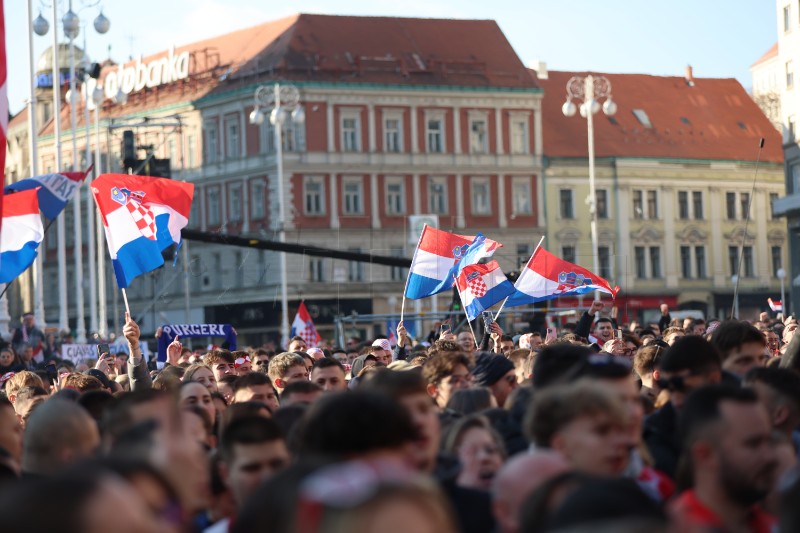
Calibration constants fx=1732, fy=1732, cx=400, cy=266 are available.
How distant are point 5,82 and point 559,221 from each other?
71168 millimetres

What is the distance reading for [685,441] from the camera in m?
6.32

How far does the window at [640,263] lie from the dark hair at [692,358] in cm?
7619

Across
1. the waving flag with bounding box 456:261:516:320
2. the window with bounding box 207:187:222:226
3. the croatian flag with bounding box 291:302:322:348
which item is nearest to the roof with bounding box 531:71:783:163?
the window with bounding box 207:187:222:226

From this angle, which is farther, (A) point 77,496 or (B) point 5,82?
(B) point 5,82

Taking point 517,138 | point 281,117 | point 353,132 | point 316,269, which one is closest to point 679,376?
point 281,117

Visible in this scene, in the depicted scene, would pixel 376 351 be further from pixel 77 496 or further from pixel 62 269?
pixel 62 269

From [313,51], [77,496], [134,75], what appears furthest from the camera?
[134,75]

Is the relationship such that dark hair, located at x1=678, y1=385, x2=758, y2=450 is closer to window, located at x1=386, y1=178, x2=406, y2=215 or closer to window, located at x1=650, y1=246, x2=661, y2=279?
window, located at x1=386, y1=178, x2=406, y2=215

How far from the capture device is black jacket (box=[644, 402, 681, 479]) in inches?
311

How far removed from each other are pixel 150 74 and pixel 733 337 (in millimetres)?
75606

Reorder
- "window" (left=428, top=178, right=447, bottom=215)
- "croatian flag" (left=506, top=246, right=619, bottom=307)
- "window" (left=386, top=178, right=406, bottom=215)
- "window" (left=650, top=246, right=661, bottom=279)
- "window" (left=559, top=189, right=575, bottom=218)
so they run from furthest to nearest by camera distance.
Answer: "window" (left=650, top=246, right=661, bottom=279) < "window" (left=559, top=189, right=575, bottom=218) < "window" (left=428, top=178, right=447, bottom=215) < "window" (left=386, top=178, right=406, bottom=215) < "croatian flag" (left=506, top=246, right=619, bottom=307)

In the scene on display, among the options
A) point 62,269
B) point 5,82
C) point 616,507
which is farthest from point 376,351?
point 62,269

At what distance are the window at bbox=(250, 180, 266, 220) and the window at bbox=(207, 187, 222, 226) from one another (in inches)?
102

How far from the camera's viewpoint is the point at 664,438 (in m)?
8.18
